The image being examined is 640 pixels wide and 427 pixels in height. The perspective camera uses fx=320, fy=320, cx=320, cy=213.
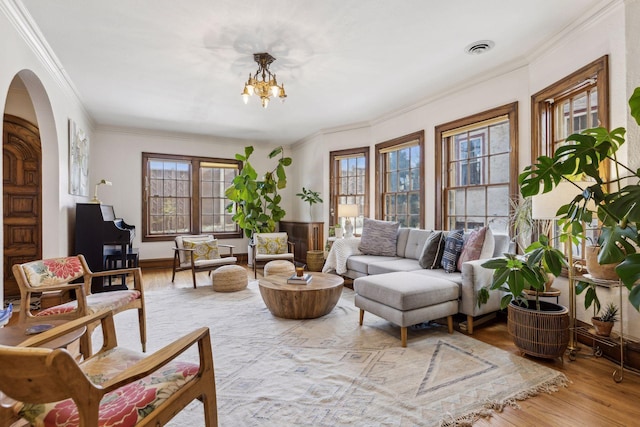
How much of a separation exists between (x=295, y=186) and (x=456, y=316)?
505 centimetres

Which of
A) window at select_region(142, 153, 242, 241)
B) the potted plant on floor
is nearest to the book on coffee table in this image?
the potted plant on floor

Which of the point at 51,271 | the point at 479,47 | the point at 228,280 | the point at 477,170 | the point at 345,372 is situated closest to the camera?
the point at 345,372

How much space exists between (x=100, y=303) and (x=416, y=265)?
10.4 feet

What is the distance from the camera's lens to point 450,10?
2586mm

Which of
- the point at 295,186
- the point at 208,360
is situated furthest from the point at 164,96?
the point at 208,360

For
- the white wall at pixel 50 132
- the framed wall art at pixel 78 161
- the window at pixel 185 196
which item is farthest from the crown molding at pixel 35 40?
the window at pixel 185 196

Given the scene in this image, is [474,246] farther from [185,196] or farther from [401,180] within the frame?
[185,196]

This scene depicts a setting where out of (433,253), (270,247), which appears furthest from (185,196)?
(433,253)

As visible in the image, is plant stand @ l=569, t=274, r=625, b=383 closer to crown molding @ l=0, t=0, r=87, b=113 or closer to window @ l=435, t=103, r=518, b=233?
window @ l=435, t=103, r=518, b=233

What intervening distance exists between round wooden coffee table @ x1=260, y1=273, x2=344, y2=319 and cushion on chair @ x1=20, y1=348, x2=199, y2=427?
1821 mm

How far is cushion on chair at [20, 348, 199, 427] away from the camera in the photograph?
3.46 ft

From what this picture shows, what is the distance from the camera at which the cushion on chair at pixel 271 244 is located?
18.1 ft

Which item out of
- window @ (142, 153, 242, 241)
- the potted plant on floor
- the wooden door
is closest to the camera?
the potted plant on floor

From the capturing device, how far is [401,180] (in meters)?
5.31
